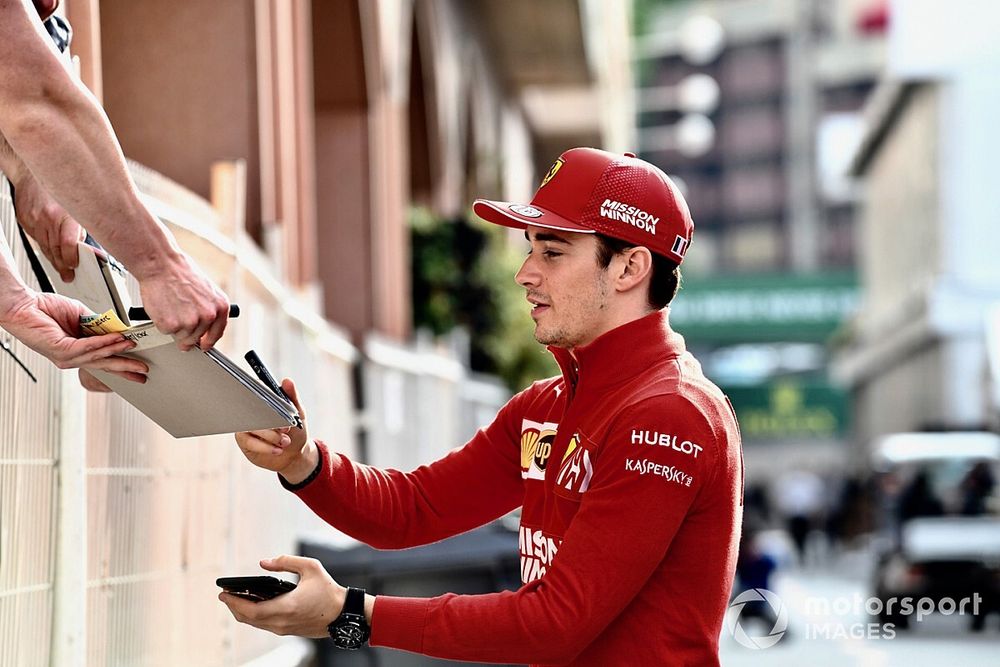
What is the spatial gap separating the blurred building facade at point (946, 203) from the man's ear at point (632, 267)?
3130 centimetres

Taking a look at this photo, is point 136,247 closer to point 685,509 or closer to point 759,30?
point 685,509

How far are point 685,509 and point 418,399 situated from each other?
37.2 ft

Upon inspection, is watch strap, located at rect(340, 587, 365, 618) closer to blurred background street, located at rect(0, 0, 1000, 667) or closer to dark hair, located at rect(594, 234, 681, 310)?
dark hair, located at rect(594, 234, 681, 310)

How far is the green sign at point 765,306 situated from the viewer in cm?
4353

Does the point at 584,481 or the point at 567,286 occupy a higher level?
the point at 567,286

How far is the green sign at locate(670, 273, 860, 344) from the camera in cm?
4353

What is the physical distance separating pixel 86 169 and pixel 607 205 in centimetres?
116

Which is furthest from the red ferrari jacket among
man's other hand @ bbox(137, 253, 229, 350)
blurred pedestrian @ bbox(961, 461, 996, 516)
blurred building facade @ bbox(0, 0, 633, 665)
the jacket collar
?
blurred pedestrian @ bbox(961, 461, 996, 516)

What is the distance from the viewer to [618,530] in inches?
128

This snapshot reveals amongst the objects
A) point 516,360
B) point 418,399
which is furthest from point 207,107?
point 516,360

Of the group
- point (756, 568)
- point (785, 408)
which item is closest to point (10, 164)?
point (756, 568)

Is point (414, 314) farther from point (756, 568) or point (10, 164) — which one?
point (10, 164)

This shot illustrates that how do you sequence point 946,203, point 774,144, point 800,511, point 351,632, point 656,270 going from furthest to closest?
point 774,144
point 946,203
point 800,511
point 656,270
point 351,632

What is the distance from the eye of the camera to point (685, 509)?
3.31m
